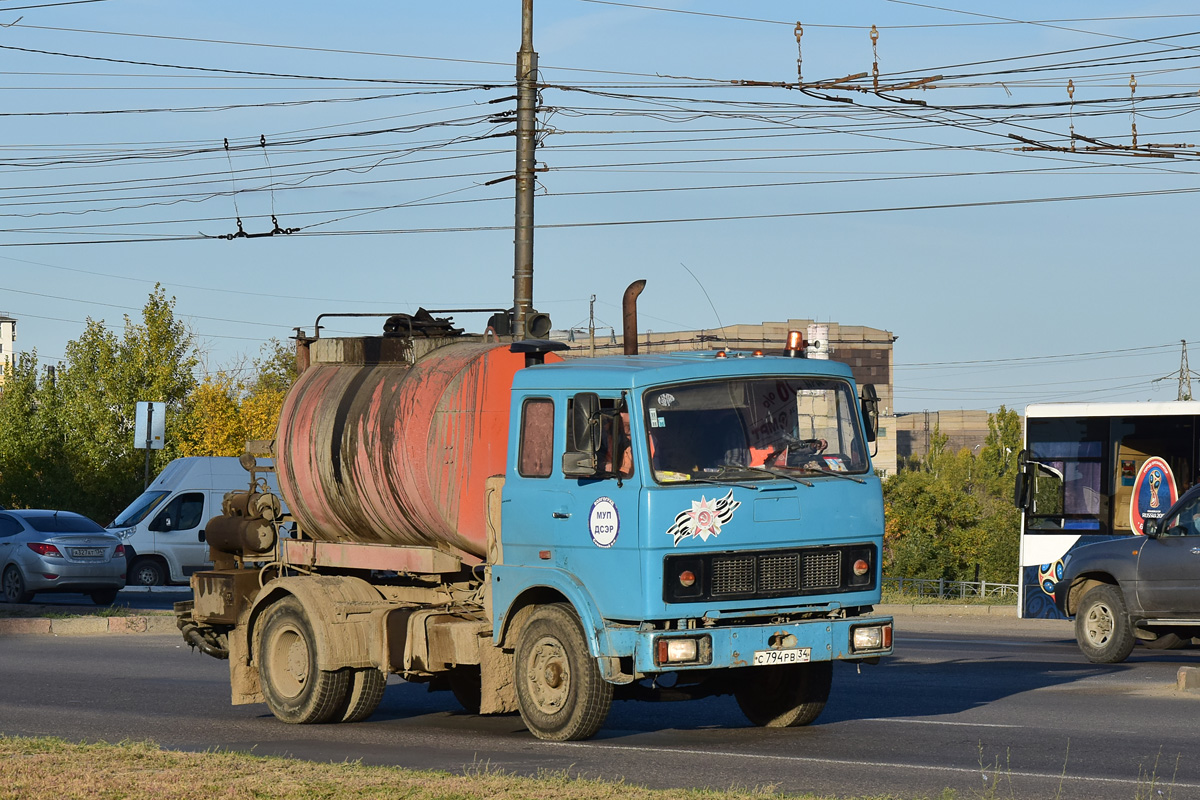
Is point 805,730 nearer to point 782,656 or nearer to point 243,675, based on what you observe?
point 782,656

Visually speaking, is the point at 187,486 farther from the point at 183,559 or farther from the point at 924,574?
the point at 924,574

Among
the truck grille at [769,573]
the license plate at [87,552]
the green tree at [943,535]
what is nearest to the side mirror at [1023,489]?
the truck grille at [769,573]

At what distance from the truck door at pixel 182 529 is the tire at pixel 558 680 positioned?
2157 cm

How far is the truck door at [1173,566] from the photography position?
1645cm

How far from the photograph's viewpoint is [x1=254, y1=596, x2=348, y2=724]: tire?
479 inches

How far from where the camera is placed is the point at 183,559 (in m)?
31.6

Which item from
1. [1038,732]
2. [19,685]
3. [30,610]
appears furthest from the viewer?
[30,610]

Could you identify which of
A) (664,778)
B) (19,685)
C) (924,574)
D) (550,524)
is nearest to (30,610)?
(19,685)

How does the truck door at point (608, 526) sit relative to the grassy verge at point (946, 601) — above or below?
above

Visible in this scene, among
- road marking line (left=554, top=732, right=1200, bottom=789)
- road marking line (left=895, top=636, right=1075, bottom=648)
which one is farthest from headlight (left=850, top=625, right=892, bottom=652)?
road marking line (left=895, top=636, right=1075, bottom=648)

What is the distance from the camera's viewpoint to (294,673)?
12539mm

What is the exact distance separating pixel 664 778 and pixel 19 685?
8379 millimetres

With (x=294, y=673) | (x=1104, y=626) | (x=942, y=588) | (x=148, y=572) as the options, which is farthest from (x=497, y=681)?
(x=942, y=588)

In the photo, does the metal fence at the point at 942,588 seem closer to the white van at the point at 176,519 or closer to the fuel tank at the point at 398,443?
the white van at the point at 176,519
